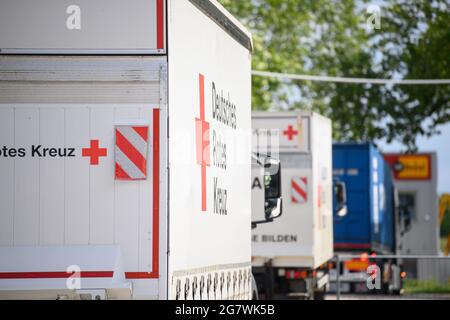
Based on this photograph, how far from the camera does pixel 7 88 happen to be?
9062mm

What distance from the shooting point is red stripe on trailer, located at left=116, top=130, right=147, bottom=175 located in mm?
8844

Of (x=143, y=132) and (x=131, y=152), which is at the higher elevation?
(x=143, y=132)

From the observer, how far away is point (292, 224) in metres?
20.0

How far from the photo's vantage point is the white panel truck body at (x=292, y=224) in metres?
19.8

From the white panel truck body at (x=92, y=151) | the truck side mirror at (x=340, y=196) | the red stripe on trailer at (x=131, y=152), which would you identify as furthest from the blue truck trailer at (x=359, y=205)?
the red stripe on trailer at (x=131, y=152)

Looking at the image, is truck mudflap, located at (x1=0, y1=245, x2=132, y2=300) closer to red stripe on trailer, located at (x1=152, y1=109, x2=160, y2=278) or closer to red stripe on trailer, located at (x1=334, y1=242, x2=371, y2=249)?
red stripe on trailer, located at (x1=152, y1=109, x2=160, y2=278)

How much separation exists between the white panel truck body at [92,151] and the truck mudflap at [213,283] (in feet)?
0.19

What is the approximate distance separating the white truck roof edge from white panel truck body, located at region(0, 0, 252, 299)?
112 cm

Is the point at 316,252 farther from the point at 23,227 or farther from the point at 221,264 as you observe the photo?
the point at 23,227

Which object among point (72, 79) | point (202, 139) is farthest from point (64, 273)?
point (202, 139)

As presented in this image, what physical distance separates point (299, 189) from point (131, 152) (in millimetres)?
11184

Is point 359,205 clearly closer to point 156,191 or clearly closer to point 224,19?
point 224,19

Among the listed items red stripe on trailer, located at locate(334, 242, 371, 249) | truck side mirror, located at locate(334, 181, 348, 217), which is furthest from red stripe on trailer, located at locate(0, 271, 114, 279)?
red stripe on trailer, located at locate(334, 242, 371, 249)

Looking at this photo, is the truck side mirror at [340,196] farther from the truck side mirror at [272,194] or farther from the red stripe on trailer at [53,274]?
the red stripe on trailer at [53,274]
